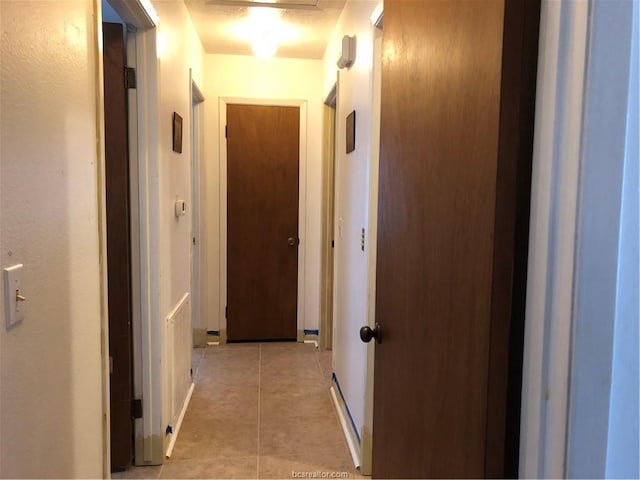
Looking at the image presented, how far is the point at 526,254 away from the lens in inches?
26.3

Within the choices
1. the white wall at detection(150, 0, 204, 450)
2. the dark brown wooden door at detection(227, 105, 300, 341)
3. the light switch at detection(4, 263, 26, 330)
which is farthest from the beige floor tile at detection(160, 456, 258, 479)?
the dark brown wooden door at detection(227, 105, 300, 341)

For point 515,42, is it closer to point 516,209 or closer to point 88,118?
point 516,209

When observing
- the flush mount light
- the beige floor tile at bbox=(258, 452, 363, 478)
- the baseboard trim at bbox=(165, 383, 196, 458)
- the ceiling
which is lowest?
the beige floor tile at bbox=(258, 452, 363, 478)

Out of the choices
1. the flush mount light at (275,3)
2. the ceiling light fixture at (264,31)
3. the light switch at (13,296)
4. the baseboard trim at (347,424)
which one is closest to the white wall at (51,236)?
the light switch at (13,296)

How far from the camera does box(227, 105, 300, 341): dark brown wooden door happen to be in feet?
12.9

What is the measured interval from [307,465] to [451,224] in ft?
6.01

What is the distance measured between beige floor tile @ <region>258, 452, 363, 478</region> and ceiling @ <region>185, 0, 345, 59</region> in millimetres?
2563

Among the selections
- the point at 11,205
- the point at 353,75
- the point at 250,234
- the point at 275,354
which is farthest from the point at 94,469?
the point at 250,234

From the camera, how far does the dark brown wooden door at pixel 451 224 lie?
2.23 feet

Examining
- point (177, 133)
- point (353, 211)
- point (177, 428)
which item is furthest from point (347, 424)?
point (177, 133)

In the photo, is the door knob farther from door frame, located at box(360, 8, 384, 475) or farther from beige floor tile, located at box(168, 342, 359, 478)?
beige floor tile, located at box(168, 342, 359, 478)

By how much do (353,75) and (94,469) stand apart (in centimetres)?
217

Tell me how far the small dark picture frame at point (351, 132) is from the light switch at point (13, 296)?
184cm

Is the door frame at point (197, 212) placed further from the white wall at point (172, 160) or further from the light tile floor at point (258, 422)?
the white wall at point (172, 160)
